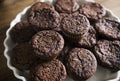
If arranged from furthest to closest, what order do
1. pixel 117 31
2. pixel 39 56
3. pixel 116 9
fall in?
pixel 116 9
pixel 117 31
pixel 39 56

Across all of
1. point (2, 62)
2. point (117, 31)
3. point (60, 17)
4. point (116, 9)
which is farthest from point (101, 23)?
point (2, 62)

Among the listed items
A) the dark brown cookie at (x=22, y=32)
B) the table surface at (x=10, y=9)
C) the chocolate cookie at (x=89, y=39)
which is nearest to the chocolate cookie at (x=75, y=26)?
the chocolate cookie at (x=89, y=39)

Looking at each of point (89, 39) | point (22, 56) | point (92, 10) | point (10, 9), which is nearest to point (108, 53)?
point (89, 39)

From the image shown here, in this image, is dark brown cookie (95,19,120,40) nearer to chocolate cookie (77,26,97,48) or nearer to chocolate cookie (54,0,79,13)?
chocolate cookie (77,26,97,48)

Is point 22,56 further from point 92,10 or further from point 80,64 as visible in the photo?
point 92,10

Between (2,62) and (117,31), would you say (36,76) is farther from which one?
(117,31)

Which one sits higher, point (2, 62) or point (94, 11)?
point (94, 11)

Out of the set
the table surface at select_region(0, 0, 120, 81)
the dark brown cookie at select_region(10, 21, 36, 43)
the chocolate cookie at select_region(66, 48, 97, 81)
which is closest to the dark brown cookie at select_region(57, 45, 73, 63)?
the chocolate cookie at select_region(66, 48, 97, 81)
